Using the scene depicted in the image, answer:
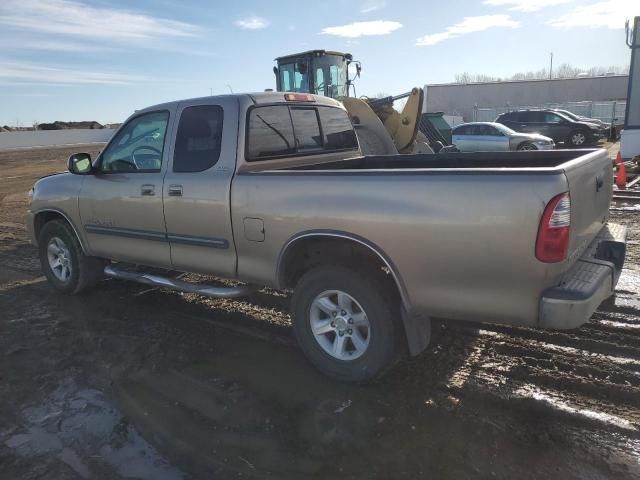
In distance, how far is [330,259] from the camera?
3861 mm

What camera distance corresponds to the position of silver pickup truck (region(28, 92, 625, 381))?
2.97 metres

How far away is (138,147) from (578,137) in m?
23.9

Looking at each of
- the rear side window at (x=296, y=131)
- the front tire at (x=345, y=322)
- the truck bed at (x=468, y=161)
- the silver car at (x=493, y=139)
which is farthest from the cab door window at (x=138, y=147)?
the silver car at (x=493, y=139)

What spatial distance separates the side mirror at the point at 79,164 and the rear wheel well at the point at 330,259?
2.64m

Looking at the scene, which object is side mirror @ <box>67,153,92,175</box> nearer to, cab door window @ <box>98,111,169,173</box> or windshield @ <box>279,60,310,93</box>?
cab door window @ <box>98,111,169,173</box>

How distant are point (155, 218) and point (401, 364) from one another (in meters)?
2.55

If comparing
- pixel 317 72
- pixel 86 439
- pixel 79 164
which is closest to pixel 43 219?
pixel 79 164

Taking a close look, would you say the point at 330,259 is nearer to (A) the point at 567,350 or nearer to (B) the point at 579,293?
(B) the point at 579,293

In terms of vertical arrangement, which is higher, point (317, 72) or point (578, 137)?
point (317, 72)

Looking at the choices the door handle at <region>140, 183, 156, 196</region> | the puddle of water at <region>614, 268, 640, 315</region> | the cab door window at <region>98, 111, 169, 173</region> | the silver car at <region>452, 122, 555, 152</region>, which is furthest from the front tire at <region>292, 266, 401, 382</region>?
the silver car at <region>452, 122, 555, 152</region>

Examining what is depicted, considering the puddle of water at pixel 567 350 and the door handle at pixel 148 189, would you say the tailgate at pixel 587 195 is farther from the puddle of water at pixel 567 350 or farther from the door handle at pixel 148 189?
the door handle at pixel 148 189

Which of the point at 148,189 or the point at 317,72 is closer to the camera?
the point at 148,189

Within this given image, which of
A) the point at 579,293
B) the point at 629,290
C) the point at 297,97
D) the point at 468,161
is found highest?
the point at 297,97

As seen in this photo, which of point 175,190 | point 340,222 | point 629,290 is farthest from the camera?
point 629,290
